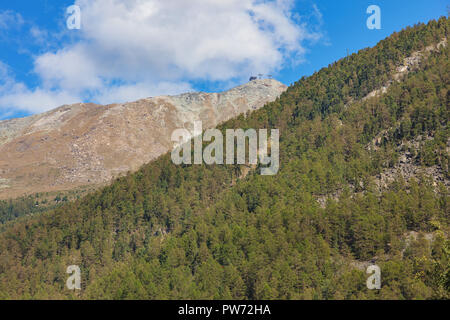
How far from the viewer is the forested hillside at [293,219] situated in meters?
89.2

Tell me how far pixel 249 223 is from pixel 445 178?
2550 inches

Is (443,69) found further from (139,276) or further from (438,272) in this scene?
(139,276)

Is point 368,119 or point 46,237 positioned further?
point 368,119

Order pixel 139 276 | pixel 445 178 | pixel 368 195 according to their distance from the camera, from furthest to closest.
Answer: pixel 445 178 < pixel 368 195 < pixel 139 276

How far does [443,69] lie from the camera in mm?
162250

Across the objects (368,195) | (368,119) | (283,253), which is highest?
(368,119)

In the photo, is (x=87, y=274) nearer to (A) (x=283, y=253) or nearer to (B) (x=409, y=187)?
(A) (x=283, y=253)

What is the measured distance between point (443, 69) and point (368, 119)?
128 ft

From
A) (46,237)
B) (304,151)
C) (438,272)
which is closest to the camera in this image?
(438,272)

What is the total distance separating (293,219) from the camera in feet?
363

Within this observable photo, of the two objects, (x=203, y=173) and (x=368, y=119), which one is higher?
(x=368, y=119)

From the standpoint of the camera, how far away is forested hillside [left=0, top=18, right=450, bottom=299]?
3511 inches

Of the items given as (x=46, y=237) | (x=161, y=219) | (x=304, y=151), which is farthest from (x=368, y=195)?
(x=46, y=237)

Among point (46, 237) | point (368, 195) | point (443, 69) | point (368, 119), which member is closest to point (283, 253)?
point (368, 195)
